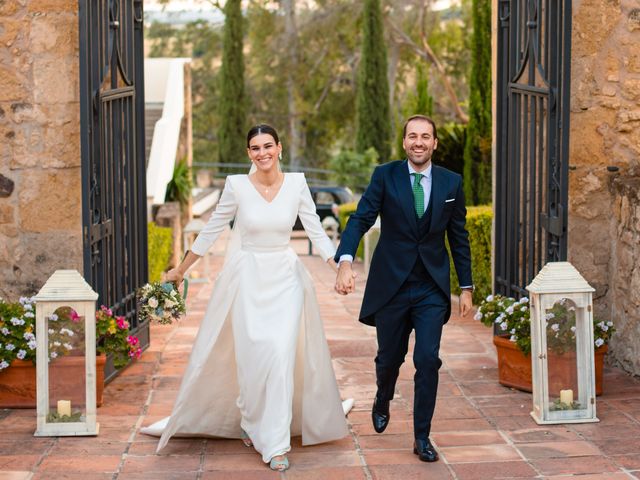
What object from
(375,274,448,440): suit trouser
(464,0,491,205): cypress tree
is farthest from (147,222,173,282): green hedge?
(375,274,448,440): suit trouser

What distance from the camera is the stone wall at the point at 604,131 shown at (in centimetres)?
707

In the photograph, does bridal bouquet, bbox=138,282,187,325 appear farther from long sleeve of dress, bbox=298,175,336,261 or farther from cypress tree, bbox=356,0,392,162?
cypress tree, bbox=356,0,392,162

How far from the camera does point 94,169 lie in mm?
6629

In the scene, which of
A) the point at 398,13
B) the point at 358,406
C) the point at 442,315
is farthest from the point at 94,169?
the point at 398,13

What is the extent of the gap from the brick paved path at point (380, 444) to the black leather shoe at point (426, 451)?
0.06m

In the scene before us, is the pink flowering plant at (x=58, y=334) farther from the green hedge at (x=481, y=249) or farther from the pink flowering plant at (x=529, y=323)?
the green hedge at (x=481, y=249)

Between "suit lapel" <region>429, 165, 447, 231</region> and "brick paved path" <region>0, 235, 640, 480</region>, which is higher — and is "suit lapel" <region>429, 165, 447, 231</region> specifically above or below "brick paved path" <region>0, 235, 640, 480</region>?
above

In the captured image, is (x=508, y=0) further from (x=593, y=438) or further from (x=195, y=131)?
(x=195, y=131)

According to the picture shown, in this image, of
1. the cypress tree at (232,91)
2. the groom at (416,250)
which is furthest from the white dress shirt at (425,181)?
the cypress tree at (232,91)

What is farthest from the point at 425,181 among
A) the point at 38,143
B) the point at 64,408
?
the point at 38,143

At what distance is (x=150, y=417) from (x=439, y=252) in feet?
6.46

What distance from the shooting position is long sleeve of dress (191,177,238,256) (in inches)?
217

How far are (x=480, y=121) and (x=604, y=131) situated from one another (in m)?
6.70

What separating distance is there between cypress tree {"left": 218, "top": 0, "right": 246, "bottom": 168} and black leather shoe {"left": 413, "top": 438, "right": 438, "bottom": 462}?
2489 centimetres
